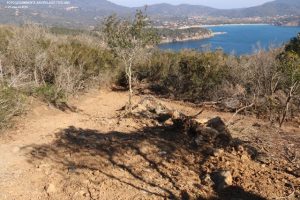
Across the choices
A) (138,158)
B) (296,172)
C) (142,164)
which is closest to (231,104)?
(138,158)

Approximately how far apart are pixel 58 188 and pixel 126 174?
1.08m

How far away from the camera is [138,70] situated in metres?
17.8

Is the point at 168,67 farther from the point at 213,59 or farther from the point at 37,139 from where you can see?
the point at 37,139

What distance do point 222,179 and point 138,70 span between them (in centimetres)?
1207

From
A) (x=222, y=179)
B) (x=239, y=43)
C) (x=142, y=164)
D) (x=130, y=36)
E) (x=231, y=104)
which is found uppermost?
(x=130, y=36)

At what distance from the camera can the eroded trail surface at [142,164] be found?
5.97 meters

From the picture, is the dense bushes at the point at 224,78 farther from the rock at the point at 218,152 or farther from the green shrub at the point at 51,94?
the green shrub at the point at 51,94

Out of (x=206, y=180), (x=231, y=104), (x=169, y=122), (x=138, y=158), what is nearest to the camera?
(x=206, y=180)

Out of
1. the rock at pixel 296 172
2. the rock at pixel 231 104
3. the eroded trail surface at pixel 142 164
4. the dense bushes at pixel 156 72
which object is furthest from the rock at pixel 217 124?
the rock at pixel 231 104

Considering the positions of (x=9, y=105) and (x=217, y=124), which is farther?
(x=9, y=105)

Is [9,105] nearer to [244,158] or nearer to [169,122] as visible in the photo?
[169,122]

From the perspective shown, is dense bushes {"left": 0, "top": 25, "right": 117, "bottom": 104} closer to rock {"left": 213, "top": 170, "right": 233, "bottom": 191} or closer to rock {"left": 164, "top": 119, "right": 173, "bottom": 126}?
rock {"left": 164, "top": 119, "right": 173, "bottom": 126}

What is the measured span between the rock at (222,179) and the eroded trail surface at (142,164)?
15 millimetres

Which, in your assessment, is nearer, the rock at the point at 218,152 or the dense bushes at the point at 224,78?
the rock at the point at 218,152
